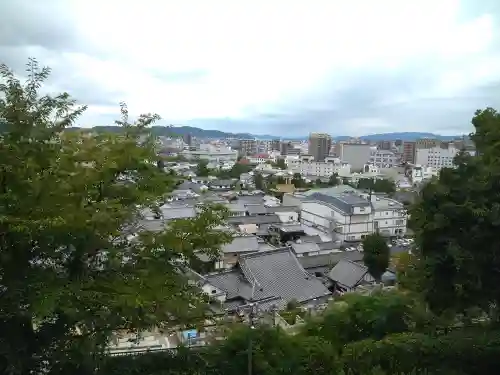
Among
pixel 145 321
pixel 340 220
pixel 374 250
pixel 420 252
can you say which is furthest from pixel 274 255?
pixel 340 220

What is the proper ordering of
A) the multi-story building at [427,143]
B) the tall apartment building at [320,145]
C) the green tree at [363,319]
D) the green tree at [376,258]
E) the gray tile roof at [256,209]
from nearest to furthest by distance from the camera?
the green tree at [363,319] → the green tree at [376,258] → the gray tile roof at [256,209] → the multi-story building at [427,143] → the tall apartment building at [320,145]

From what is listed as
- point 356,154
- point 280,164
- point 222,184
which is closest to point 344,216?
point 222,184

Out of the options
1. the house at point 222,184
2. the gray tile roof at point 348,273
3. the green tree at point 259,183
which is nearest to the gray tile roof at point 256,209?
the house at point 222,184

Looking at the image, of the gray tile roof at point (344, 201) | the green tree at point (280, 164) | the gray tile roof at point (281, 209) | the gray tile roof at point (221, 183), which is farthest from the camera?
the green tree at point (280, 164)

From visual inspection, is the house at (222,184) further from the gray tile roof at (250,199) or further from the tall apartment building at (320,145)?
the tall apartment building at (320,145)

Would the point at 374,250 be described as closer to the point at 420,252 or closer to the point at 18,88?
the point at 420,252

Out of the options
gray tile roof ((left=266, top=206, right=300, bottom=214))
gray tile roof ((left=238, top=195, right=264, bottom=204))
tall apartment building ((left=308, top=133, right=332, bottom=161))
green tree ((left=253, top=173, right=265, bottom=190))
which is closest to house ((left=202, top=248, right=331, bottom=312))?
gray tile roof ((left=266, top=206, right=300, bottom=214))

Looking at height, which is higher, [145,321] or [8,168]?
[8,168]
